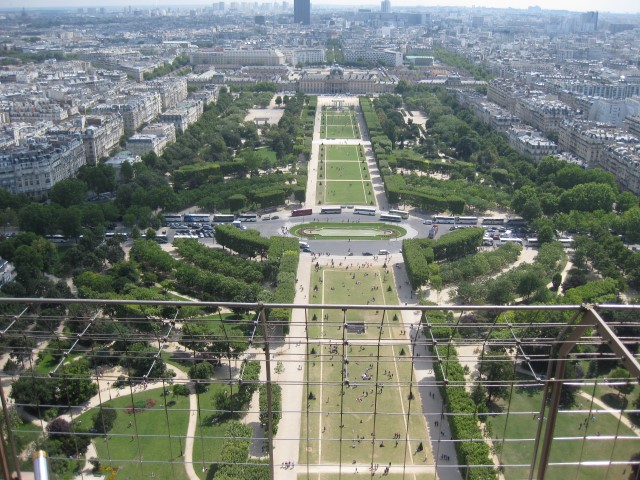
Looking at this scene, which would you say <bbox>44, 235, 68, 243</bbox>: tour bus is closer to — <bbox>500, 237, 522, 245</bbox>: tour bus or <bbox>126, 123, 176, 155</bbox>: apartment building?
<bbox>126, 123, 176, 155</bbox>: apartment building

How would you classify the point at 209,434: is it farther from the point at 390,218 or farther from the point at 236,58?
the point at 236,58

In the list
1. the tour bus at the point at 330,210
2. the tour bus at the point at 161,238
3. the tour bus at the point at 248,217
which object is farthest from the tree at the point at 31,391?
the tour bus at the point at 330,210

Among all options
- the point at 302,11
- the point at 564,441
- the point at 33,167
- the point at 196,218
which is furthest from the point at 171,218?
the point at 302,11

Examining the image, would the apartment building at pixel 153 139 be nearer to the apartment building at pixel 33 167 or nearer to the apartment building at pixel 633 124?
the apartment building at pixel 33 167

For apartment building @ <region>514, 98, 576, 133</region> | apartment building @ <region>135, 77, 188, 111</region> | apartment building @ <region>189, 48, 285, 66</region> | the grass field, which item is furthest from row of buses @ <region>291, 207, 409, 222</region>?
apartment building @ <region>189, 48, 285, 66</region>

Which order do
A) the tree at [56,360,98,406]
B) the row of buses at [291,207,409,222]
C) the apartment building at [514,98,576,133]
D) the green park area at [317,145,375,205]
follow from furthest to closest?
the apartment building at [514,98,576,133]
the green park area at [317,145,375,205]
the row of buses at [291,207,409,222]
the tree at [56,360,98,406]

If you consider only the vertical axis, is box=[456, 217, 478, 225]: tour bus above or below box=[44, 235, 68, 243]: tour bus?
above

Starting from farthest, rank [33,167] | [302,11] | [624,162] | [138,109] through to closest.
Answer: [302,11] < [138,109] < [624,162] < [33,167]
